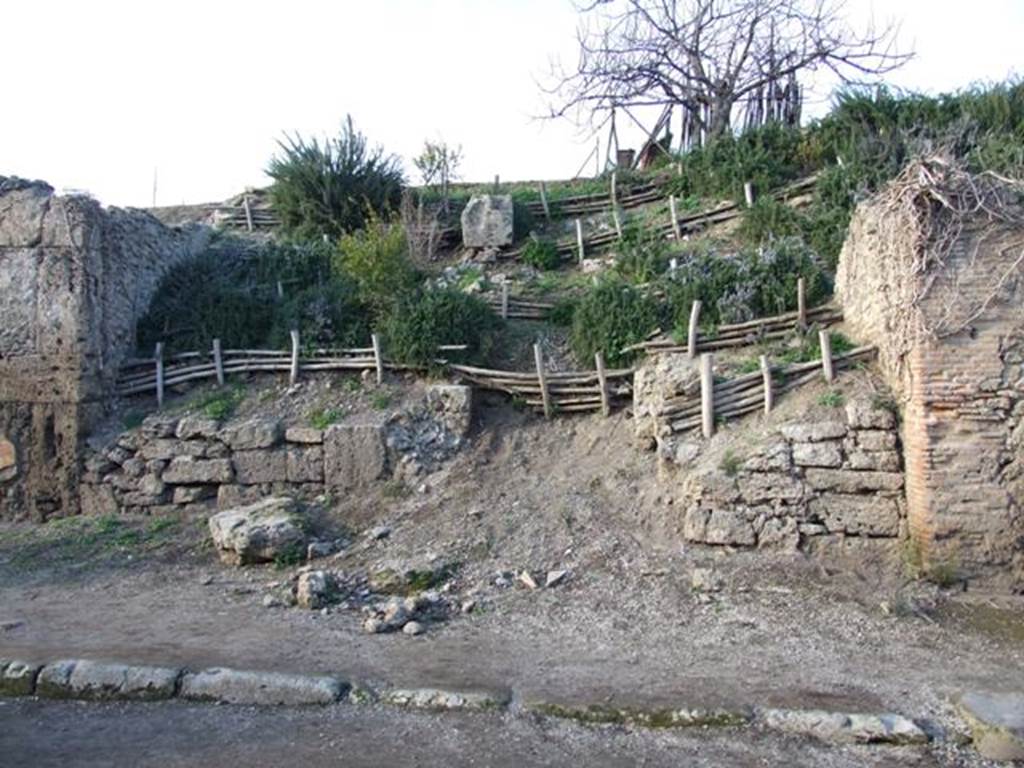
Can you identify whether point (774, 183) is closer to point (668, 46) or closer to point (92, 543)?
point (668, 46)

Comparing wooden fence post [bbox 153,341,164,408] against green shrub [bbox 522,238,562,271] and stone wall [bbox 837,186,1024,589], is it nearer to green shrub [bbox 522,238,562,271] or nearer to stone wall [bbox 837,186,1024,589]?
green shrub [bbox 522,238,562,271]

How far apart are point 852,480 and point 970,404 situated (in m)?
1.11

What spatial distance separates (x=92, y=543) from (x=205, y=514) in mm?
1134

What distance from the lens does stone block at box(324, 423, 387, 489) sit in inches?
396

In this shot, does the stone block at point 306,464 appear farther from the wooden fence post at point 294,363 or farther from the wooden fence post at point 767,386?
the wooden fence post at point 767,386

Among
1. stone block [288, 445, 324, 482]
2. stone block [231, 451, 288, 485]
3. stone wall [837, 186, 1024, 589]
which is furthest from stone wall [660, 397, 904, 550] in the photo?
stone block [231, 451, 288, 485]

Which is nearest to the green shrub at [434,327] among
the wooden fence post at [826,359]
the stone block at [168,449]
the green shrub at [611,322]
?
the green shrub at [611,322]

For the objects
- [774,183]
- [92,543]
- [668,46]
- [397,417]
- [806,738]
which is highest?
[668,46]

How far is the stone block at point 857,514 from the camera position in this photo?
7.97 metres

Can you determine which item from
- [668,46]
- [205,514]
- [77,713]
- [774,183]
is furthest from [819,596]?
[668,46]

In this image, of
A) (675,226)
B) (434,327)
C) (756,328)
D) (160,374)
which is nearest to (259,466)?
(160,374)

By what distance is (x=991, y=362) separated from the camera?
7.61 m

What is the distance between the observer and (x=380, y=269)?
1176cm

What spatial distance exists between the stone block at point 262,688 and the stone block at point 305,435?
4.19 meters
